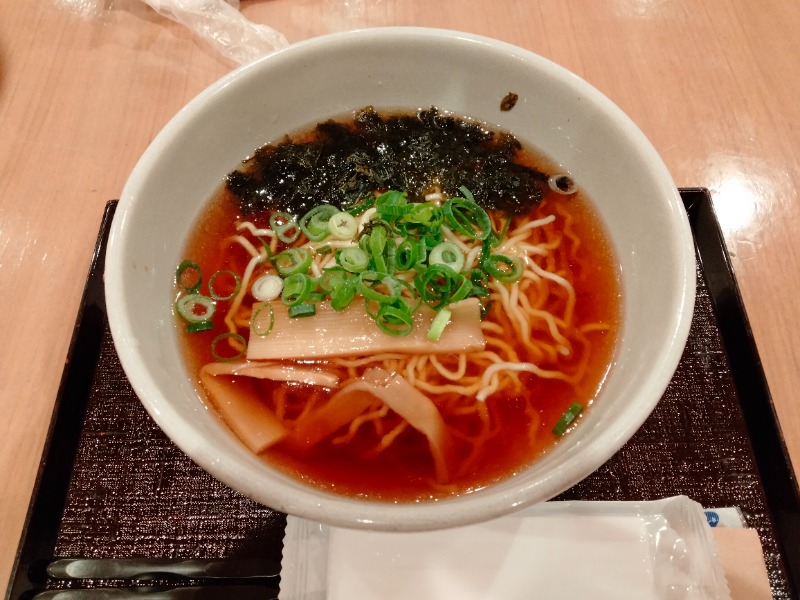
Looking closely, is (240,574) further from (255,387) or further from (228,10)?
(228,10)

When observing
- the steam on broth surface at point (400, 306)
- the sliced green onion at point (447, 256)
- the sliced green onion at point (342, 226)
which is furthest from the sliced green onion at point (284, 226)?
the sliced green onion at point (447, 256)

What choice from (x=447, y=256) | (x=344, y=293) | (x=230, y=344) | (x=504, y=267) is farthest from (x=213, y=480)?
(x=504, y=267)

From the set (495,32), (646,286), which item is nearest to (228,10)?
(495,32)

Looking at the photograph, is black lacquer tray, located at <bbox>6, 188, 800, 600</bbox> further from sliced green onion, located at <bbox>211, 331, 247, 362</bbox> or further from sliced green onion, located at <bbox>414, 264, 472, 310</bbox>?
sliced green onion, located at <bbox>414, 264, 472, 310</bbox>

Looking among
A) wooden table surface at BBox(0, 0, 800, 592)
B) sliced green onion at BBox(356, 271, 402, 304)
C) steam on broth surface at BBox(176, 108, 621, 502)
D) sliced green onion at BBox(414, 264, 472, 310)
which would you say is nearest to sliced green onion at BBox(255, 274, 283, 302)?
steam on broth surface at BBox(176, 108, 621, 502)

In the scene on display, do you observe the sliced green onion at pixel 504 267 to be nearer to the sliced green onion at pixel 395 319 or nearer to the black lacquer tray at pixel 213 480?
the sliced green onion at pixel 395 319

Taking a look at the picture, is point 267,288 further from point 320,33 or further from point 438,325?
point 320,33
